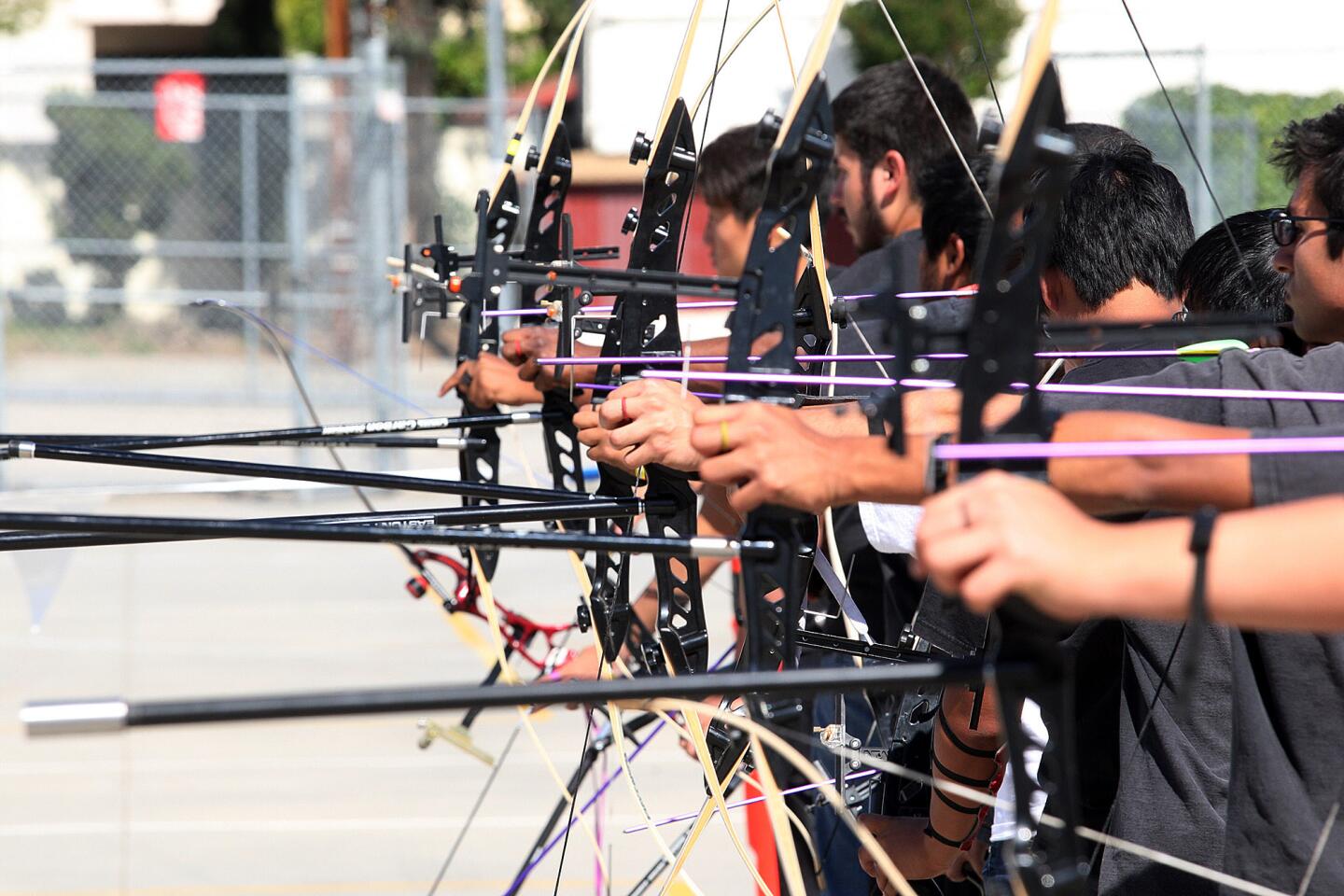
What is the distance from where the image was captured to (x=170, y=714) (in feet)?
4.67

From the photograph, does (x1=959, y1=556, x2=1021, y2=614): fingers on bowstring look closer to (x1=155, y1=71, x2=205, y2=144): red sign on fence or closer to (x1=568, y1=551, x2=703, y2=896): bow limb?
(x1=568, y1=551, x2=703, y2=896): bow limb

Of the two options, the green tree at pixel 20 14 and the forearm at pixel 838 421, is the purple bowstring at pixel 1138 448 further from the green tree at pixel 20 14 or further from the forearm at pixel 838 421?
the green tree at pixel 20 14

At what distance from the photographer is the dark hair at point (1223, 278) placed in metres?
2.67

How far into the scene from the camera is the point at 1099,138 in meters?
2.96

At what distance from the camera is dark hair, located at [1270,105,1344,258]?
202cm

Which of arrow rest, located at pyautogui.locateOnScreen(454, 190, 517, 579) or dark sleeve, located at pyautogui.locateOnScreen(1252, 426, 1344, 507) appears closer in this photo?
dark sleeve, located at pyautogui.locateOnScreen(1252, 426, 1344, 507)

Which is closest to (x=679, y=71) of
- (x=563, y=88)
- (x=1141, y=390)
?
(x=563, y=88)

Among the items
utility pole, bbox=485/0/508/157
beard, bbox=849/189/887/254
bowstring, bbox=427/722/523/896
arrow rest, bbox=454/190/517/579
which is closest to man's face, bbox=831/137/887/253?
beard, bbox=849/189/887/254

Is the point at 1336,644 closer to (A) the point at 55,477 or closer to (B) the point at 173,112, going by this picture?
(A) the point at 55,477

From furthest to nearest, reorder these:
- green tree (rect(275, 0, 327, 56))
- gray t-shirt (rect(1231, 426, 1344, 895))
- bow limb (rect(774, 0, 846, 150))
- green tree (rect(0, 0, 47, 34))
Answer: green tree (rect(0, 0, 47, 34))
green tree (rect(275, 0, 327, 56))
bow limb (rect(774, 0, 846, 150))
gray t-shirt (rect(1231, 426, 1344, 895))

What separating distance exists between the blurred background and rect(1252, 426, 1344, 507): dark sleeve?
124cm

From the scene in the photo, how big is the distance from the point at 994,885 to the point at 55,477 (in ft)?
27.5

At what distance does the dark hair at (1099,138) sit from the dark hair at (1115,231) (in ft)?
0.43

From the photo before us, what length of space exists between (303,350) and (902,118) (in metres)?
7.41
